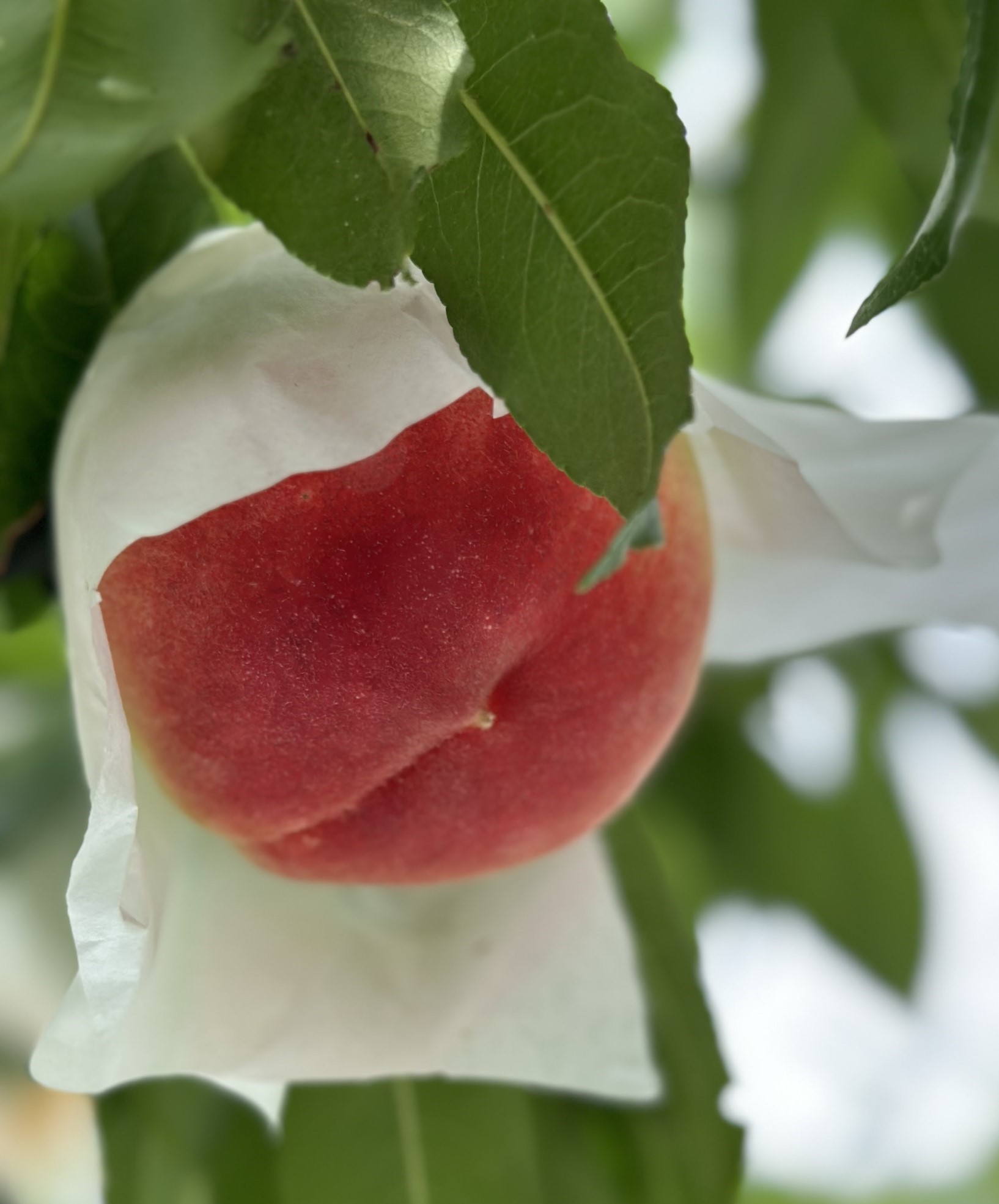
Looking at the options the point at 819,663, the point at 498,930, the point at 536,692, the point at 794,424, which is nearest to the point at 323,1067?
the point at 498,930

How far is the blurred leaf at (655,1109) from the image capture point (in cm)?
71

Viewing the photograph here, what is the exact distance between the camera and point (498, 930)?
58cm

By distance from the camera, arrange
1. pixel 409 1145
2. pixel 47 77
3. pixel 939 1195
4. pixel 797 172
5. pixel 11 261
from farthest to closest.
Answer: pixel 939 1195
pixel 797 172
pixel 409 1145
pixel 11 261
pixel 47 77

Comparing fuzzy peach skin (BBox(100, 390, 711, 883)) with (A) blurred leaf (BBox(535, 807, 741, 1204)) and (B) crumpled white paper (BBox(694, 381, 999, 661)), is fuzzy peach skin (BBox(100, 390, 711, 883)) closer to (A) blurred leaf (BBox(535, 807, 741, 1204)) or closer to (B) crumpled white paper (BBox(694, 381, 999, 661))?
(B) crumpled white paper (BBox(694, 381, 999, 661))

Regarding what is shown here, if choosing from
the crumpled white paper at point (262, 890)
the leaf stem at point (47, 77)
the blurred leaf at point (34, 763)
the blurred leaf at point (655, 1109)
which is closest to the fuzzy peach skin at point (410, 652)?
the crumpled white paper at point (262, 890)

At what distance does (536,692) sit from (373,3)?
202mm

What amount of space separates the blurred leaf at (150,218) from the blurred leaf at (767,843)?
17.5 inches

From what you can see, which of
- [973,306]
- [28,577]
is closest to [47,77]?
[28,577]

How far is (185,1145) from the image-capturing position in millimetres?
714

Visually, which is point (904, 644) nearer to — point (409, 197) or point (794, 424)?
point (794, 424)

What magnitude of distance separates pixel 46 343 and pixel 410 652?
0.71ft

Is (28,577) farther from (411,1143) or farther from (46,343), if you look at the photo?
(411,1143)

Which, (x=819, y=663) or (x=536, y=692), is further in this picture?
(x=819, y=663)

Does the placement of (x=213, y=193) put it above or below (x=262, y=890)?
above
